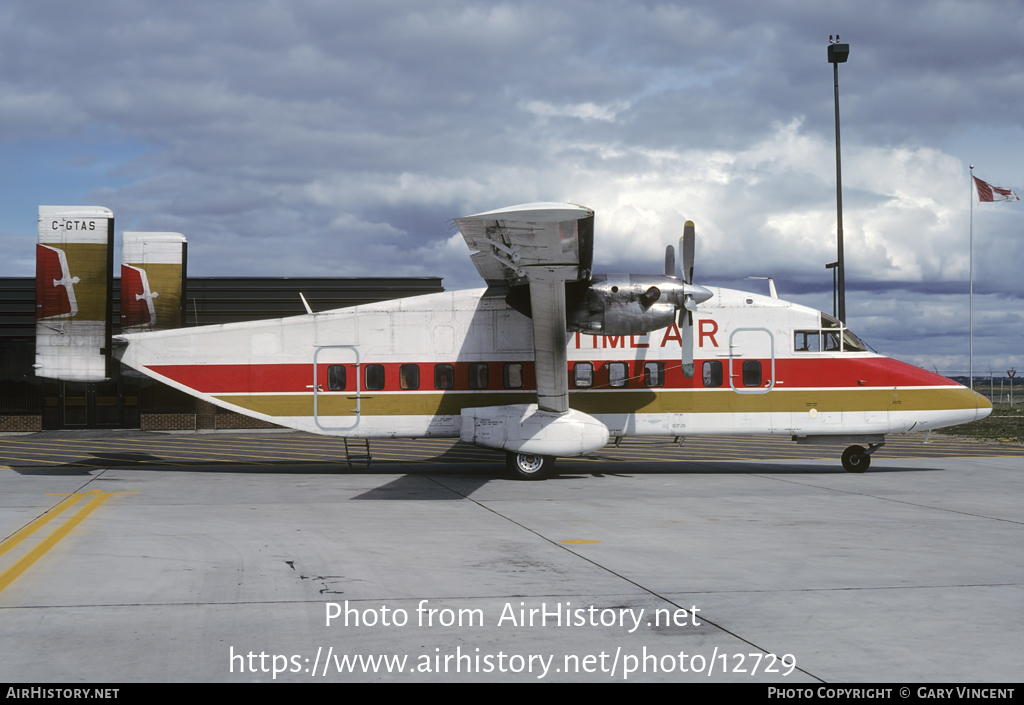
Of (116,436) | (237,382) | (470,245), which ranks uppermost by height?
(470,245)

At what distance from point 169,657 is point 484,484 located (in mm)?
11164

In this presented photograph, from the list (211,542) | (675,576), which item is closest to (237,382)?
(211,542)

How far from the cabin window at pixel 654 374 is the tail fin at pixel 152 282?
11035 mm

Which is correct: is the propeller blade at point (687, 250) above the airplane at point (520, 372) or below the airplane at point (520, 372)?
above

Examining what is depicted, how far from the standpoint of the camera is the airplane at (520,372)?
1756cm

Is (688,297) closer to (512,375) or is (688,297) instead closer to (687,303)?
(687,303)

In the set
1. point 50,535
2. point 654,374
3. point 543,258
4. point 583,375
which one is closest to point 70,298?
point 50,535

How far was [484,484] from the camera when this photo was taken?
16.4 meters

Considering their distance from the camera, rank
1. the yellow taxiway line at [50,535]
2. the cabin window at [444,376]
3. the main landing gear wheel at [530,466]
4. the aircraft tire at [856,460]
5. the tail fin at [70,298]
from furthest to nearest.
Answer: the aircraft tire at [856,460] < the cabin window at [444,376] < the tail fin at [70,298] < the main landing gear wheel at [530,466] < the yellow taxiway line at [50,535]

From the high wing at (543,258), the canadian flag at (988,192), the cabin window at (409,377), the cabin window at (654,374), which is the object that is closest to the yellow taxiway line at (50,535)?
the cabin window at (409,377)

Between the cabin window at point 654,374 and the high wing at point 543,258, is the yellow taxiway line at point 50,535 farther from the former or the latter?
the cabin window at point 654,374

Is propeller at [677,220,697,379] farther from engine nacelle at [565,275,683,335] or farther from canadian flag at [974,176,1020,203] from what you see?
canadian flag at [974,176,1020,203]

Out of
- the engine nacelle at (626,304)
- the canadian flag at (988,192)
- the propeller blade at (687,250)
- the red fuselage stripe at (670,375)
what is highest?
the canadian flag at (988,192)

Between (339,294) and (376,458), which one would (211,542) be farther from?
(339,294)
